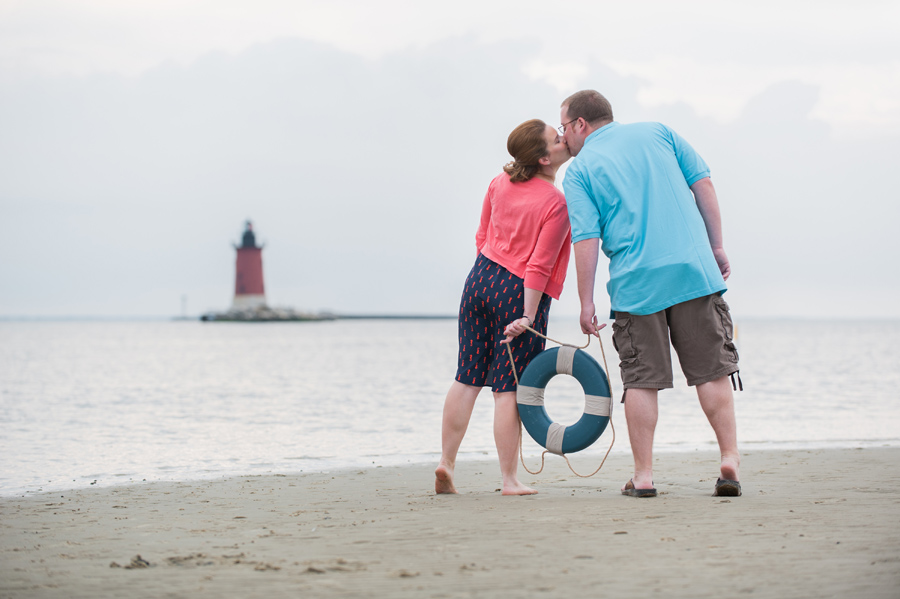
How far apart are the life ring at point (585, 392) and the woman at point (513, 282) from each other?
0.27 ft

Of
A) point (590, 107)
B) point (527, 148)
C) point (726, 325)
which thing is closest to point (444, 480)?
point (726, 325)

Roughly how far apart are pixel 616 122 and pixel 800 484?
1.76 metres

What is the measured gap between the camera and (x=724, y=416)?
123 inches

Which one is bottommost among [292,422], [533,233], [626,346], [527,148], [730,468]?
[292,422]

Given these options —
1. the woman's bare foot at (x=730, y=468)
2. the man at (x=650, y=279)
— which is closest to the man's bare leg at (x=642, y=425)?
the man at (x=650, y=279)

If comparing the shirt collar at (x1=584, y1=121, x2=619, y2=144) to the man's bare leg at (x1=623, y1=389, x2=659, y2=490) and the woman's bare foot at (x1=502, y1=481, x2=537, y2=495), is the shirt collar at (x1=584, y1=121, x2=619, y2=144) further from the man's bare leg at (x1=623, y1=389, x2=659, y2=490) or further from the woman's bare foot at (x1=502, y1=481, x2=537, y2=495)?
the woman's bare foot at (x1=502, y1=481, x2=537, y2=495)

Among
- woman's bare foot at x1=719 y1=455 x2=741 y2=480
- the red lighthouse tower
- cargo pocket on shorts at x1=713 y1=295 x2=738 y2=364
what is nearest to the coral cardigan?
cargo pocket on shorts at x1=713 y1=295 x2=738 y2=364

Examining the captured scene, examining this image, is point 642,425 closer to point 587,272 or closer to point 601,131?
point 587,272

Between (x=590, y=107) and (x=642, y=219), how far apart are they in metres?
0.56

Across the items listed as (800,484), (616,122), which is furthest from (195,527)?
(800,484)

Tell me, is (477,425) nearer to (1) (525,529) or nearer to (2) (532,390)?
(2) (532,390)

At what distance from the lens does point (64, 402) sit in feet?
33.8

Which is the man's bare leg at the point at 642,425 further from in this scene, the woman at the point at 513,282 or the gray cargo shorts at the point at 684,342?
the woman at the point at 513,282

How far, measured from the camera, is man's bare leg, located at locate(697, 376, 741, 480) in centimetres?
310
